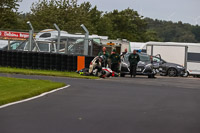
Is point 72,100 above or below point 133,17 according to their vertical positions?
below

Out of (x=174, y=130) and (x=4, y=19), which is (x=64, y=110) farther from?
(x=4, y=19)

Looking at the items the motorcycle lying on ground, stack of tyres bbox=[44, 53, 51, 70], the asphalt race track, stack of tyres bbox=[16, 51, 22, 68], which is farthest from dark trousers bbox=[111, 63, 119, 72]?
the asphalt race track

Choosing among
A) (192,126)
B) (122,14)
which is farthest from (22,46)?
(122,14)

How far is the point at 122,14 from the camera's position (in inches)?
4833

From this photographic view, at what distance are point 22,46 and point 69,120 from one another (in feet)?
66.5

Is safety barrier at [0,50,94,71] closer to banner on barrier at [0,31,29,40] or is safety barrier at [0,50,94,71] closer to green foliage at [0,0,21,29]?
banner on barrier at [0,31,29,40]

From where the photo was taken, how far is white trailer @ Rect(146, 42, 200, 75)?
3784 cm

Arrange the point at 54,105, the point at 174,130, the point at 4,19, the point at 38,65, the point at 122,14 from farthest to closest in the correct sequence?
the point at 122,14 < the point at 4,19 < the point at 38,65 < the point at 54,105 < the point at 174,130

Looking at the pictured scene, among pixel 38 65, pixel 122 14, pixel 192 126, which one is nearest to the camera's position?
pixel 192 126

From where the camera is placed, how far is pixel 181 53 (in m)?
38.6

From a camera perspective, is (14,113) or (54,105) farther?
(54,105)

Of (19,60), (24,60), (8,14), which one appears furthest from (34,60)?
(8,14)

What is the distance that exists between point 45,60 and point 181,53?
1536cm

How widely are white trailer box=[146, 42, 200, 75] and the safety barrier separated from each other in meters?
13.7
